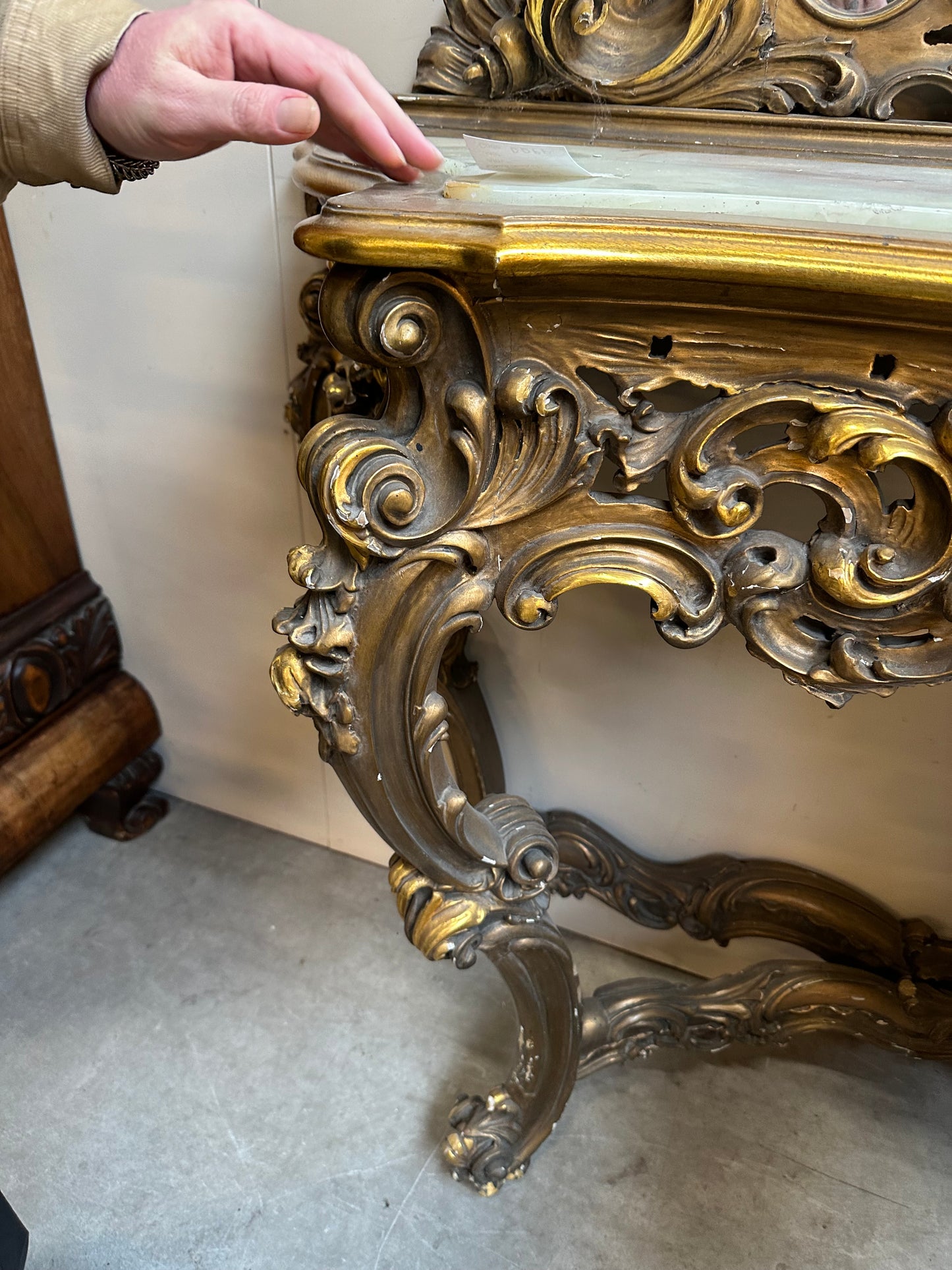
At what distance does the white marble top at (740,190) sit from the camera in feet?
1.35

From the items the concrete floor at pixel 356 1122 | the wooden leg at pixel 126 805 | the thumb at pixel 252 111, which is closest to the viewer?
the thumb at pixel 252 111

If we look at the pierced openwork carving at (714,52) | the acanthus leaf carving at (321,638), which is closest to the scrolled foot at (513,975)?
the acanthus leaf carving at (321,638)

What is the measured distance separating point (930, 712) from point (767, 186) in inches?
20.3

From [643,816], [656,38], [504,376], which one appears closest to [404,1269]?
[643,816]

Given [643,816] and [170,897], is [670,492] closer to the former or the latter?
[643,816]

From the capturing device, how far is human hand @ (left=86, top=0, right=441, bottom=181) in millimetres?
399

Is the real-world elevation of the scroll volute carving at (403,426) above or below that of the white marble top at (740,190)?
below

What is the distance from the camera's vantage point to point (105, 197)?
89 centimetres

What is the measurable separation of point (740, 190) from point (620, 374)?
112 millimetres

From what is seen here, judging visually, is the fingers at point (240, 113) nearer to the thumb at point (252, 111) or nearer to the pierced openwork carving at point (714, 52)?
the thumb at point (252, 111)

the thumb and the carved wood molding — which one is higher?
the thumb

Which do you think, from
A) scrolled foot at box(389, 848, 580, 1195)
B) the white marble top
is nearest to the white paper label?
the white marble top

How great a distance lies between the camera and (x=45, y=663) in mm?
1073

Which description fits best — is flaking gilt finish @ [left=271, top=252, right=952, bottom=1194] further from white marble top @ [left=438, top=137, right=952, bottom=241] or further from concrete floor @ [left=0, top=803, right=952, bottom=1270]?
concrete floor @ [left=0, top=803, right=952, bottom=1270]
